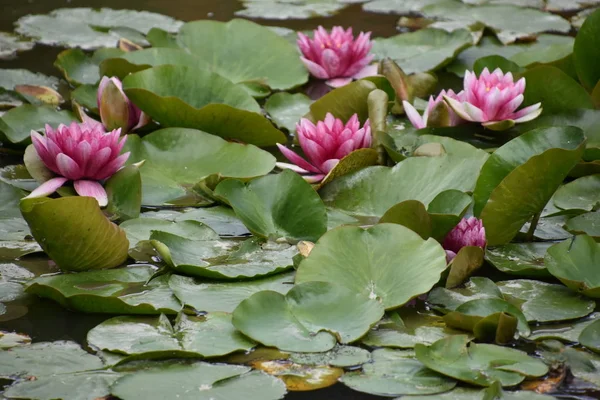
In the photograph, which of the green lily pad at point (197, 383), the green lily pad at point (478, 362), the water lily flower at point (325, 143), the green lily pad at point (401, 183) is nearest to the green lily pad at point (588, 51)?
the green lily pad at point (401, 183)

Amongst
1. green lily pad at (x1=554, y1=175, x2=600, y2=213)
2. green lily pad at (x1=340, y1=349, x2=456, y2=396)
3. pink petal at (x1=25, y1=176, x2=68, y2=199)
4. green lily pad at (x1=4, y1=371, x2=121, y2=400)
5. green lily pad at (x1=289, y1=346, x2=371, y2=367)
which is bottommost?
green lily pad at (x1=340, y1=349, x2=456, y2=396)

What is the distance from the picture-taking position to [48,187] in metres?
2.20

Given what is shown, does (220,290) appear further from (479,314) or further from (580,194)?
(580,194)

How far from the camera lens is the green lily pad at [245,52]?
3.21m

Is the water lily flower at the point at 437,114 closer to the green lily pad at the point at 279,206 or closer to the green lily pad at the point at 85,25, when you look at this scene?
the green lily pad at the point at 279,206

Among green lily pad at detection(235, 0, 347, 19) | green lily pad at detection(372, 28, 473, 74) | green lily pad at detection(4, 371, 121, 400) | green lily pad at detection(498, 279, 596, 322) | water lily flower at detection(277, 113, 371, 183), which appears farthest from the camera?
green lily pad at detection(235, 0, 347, 19)

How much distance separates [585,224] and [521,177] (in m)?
0.27

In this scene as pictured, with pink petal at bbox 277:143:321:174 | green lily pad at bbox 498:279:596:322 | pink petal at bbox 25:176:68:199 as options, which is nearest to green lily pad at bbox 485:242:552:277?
green lily pad at bbox 498:279:596:322

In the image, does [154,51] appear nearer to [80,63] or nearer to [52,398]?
[80,63]

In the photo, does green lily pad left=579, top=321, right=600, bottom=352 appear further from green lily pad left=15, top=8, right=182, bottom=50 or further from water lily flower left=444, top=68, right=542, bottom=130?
green lily pad left=15, top=8, right=182, bottom=50

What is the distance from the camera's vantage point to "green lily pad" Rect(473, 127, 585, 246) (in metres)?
1.87

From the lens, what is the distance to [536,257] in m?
1.94

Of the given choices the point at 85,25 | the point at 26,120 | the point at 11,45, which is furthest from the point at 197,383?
the point at 85,25

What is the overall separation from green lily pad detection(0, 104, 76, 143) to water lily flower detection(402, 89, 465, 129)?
1.08 metres
